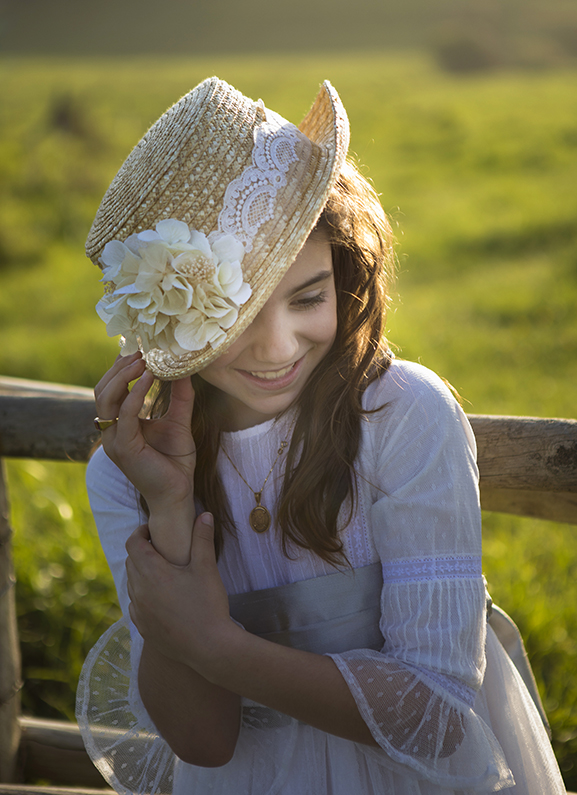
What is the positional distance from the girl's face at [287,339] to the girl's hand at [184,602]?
31 cm

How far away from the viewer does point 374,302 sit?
1.54 m

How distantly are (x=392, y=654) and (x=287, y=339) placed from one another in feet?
2.26

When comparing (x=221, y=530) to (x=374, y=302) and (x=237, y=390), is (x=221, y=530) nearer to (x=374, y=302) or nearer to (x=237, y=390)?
(x=237, y=390)

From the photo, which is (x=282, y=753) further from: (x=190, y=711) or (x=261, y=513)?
(x=261, y=513)

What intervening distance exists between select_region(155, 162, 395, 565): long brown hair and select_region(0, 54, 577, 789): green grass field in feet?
1.44

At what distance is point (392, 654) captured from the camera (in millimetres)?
1289

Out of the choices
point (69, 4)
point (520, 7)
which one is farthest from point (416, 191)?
point (69, 4)

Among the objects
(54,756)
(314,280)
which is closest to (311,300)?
(314,280)

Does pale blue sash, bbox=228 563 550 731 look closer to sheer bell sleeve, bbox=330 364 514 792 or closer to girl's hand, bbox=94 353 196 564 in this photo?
sheer bell sleeve, bbox=330 364 514 792

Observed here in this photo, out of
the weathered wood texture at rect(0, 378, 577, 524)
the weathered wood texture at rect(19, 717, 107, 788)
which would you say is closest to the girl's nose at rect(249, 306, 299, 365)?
the weathered wood texture at rect(0, 378, 577, 524)

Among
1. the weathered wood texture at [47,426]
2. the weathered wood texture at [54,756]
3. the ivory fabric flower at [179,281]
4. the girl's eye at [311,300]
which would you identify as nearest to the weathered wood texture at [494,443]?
the weathered wood texture at [47,426]

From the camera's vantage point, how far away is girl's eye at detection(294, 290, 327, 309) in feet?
4.41

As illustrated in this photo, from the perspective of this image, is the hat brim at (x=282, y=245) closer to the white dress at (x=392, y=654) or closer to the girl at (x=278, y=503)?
the girl at (x=278, y=503)

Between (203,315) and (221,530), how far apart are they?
613mm
